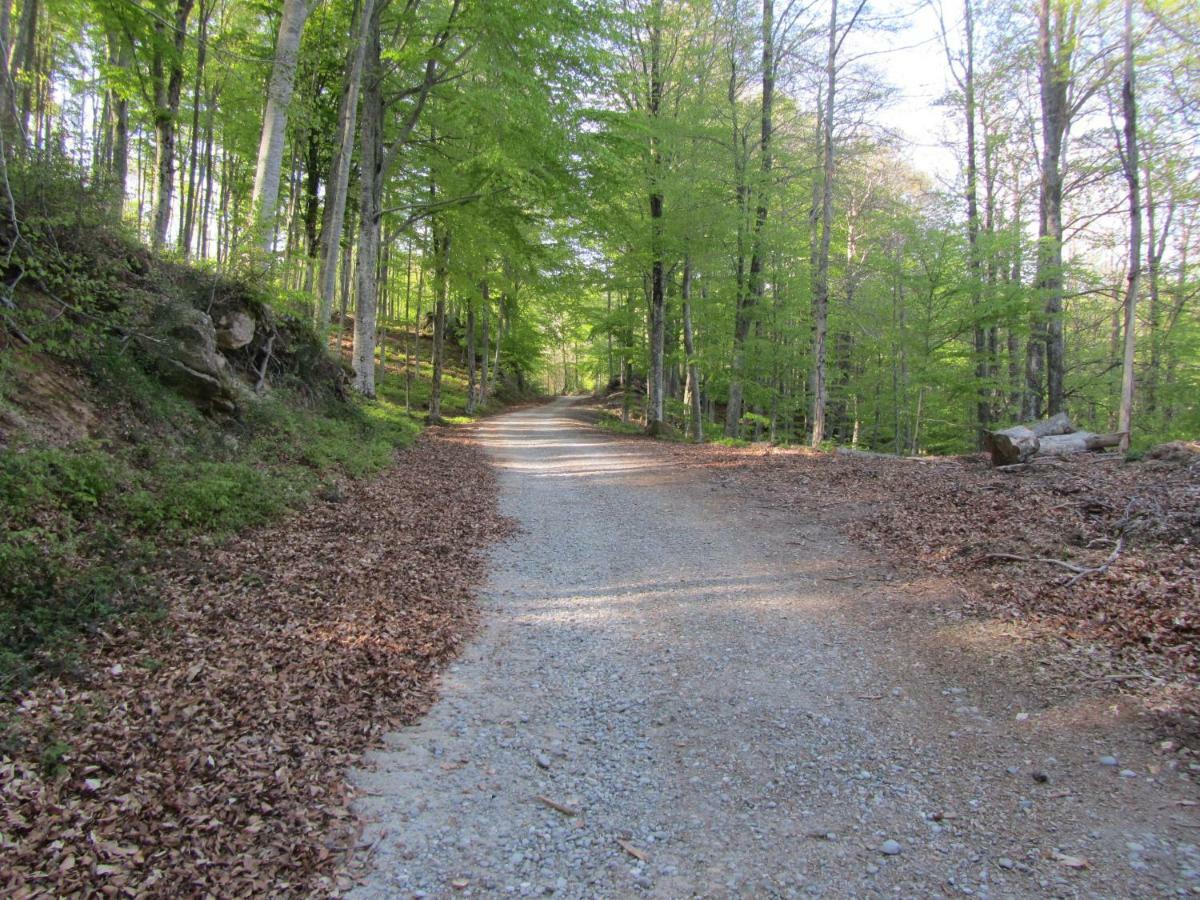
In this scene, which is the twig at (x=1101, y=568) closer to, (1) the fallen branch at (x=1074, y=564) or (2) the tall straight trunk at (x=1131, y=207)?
(1) the fallen branch at (x=1074, y=564)

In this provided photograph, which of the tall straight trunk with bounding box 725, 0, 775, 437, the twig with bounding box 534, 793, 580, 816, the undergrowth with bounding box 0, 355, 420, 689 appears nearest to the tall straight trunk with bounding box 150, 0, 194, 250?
the undergrowth with bounding box 0, 355, 420, 689

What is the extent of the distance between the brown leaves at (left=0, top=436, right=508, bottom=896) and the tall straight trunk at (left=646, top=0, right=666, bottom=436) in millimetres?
13755

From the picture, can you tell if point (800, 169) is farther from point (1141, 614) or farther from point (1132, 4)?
point (1141, 614)

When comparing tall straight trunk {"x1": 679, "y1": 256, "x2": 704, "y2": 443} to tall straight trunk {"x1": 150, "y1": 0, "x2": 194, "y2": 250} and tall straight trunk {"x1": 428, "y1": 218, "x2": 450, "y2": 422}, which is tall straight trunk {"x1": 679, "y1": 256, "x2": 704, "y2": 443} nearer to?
tall straight trunk {"x1": 428, "y1": 218, "x2": 450, "y2": 422}

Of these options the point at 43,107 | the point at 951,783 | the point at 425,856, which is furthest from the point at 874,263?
the point at 43,107

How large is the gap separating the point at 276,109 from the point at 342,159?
3.05 m

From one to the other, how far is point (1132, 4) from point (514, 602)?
1406 centimetres

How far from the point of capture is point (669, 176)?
16516mm

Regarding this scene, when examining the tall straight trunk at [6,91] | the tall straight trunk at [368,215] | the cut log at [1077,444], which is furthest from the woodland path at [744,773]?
the tall straight trunk at [368,215]

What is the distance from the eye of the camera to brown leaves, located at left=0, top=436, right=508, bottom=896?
2482mm

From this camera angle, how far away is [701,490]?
10.7 meters

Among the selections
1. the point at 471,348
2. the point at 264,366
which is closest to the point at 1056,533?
the point at 264,366

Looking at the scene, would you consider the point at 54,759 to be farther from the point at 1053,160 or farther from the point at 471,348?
the point at 471,348

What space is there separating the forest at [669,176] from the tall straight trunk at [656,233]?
86 mm
